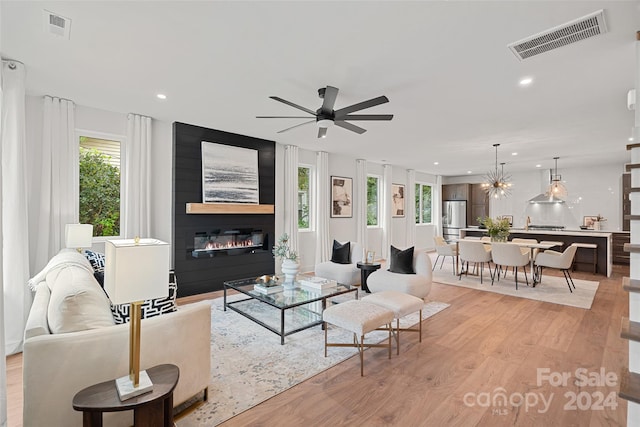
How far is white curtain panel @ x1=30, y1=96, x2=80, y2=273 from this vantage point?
12.0ft

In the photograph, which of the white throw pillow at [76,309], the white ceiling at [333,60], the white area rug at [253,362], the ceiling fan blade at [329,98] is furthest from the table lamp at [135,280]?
the ceiling fan blade at [329,98]

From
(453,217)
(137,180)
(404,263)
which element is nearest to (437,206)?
(453,217)

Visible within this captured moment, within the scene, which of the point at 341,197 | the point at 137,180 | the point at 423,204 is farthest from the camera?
the point at 423,204

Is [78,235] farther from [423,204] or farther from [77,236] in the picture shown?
[423,204]

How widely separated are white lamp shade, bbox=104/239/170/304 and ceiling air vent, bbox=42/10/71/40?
1.95m

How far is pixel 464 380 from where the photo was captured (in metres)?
2.45

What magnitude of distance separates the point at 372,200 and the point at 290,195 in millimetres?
3243

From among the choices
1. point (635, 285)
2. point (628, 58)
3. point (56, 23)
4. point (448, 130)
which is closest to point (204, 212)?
point (56, 23)

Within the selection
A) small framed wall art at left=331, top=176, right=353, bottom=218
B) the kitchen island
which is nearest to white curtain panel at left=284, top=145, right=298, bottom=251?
small framed wall art at left=331, top=176, right=353, bottom=218

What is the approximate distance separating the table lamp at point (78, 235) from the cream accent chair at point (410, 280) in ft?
12.2

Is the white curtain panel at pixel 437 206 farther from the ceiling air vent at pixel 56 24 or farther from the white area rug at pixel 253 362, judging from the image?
the ceiling air vent at pixel 56 24

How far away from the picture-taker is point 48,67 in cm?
297

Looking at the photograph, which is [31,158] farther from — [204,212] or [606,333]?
[606,333]

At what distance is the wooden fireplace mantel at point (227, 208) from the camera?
488 centimetres
